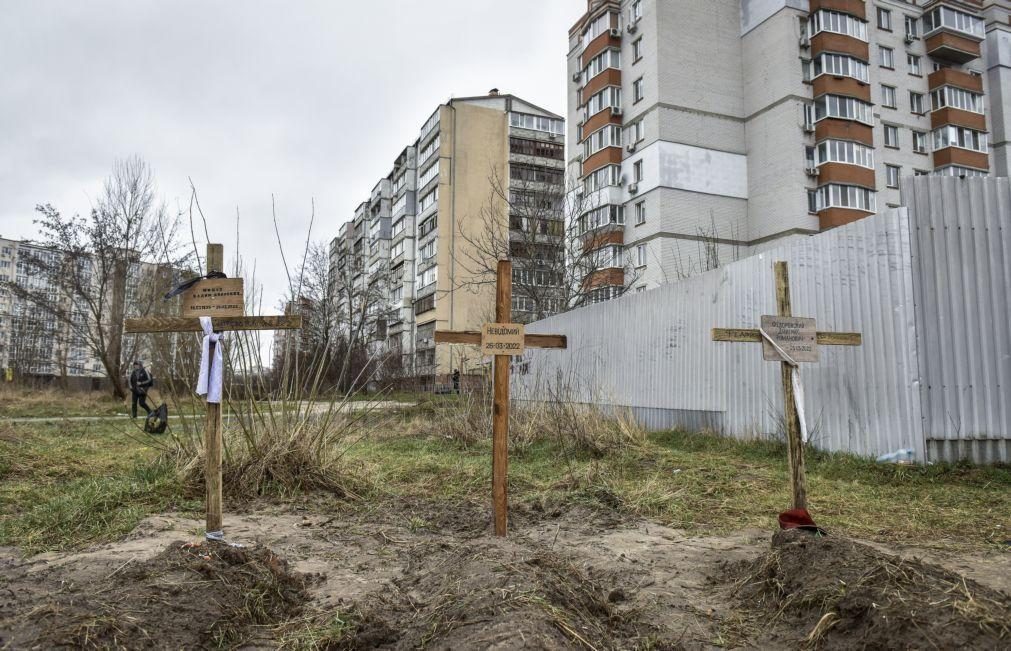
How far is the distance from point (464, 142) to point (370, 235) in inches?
712

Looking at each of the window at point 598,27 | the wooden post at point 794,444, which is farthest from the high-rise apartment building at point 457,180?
the wooden post at point 794,444

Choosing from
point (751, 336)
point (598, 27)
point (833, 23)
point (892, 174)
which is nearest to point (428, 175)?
point (598, 27)

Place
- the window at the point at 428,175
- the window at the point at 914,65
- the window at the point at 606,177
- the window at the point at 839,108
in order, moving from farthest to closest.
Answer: the window at the point at 428,175 → the window at the point at 914,65 → the window at the point at 606,177 → the window at the point at 839,108

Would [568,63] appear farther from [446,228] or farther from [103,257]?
[103,257]

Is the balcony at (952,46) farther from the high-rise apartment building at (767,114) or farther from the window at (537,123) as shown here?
the window at (537,123)

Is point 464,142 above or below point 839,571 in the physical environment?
above

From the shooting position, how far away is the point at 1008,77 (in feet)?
115

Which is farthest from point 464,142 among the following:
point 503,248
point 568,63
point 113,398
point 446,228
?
point 113,398

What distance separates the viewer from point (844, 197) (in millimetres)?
28797

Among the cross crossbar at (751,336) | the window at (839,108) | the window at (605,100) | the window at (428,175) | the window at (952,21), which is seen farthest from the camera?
the window at (428,175)

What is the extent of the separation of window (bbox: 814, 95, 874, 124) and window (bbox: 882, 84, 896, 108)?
4.53 metres

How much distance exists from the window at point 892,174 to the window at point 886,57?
5.45m

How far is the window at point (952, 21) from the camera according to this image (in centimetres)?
3347

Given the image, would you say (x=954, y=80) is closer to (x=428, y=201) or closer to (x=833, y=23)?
(x=833, y=23)
